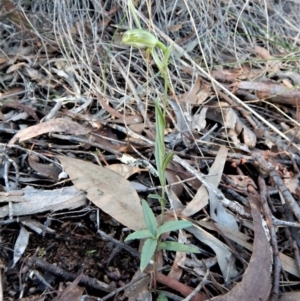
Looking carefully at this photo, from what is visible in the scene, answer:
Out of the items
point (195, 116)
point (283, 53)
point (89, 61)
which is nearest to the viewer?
point (195, 116)

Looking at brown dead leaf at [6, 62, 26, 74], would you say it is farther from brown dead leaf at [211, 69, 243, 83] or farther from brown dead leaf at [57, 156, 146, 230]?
brown dead leaf at [211, 69, 243, 83]

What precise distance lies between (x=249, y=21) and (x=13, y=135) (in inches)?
45.6

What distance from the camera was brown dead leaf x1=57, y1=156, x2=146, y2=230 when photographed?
122 cm

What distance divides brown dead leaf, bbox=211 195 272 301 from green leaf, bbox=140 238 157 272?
18cm

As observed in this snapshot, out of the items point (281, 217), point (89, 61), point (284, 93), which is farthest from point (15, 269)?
point (284, 93)

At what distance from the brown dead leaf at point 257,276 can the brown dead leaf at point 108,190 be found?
0.27m

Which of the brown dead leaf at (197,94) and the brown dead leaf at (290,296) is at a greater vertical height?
the brown dead leaf at (197,94)

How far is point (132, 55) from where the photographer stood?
1.79 m

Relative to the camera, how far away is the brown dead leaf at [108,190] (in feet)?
4.00

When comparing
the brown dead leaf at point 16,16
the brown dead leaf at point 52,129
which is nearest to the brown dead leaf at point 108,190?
the brown dead leaf at point 52,129

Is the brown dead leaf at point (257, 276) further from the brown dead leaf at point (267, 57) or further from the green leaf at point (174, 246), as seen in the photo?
the brown dead leaf at point (267, 57)

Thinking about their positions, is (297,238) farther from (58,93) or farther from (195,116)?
(58,93)

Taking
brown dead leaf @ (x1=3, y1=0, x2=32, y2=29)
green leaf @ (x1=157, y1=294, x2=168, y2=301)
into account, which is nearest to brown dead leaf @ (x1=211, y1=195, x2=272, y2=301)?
green leaf @ (x1=157, y1=294, x2=168, y2=301)

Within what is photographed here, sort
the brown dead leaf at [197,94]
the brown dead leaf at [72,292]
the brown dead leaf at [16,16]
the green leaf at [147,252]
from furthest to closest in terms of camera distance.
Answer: the brown dead leaf at [16,16]
the brown dead leaf at [197,94]
the brown dead leaf at [72,292]
the green leaf at [147,252]
